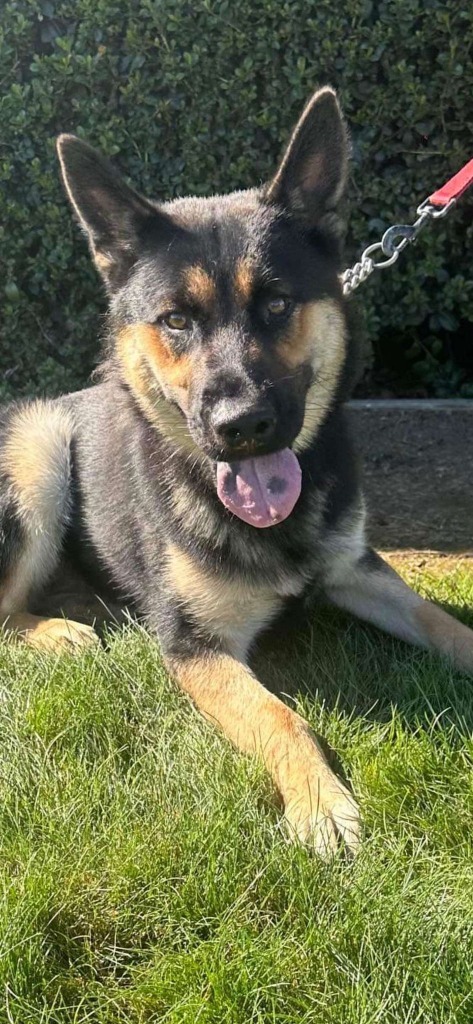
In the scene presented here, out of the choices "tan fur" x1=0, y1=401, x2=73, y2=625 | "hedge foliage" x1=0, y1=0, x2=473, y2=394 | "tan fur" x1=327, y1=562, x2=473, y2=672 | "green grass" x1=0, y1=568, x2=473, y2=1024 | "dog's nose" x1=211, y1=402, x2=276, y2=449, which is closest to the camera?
"green grass" x1=0, y1=568, x2=473, y2=1024

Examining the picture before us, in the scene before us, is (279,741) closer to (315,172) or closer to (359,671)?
(359,671)

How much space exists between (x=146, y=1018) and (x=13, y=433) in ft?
8.64

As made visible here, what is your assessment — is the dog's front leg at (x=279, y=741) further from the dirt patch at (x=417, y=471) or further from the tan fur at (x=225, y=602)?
the dirt patch at (x=417, y=471)

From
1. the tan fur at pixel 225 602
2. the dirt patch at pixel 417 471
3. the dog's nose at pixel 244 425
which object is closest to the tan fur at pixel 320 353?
the dog's nose at pixel 244 425

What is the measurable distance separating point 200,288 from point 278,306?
24cm

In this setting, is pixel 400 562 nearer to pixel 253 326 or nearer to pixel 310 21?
pixel 253 326

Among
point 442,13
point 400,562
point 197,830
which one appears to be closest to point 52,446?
point 400,562

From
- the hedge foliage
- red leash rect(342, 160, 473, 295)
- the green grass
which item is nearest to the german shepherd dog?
the green grass

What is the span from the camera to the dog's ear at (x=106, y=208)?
281cm

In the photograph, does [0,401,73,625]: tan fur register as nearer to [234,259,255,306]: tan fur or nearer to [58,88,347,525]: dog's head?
[58,88,347,525]: dog's head

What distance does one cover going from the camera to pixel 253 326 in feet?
8.52

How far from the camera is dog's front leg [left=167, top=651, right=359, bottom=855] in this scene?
85.7 inches

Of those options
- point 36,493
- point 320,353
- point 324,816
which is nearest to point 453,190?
point 320,353

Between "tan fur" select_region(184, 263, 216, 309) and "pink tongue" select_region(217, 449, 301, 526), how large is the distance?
49cm
